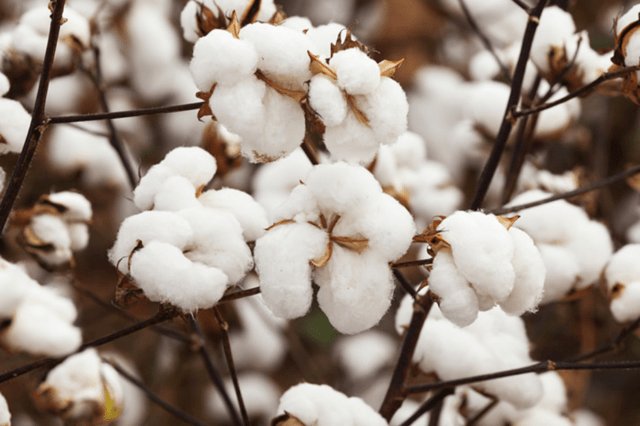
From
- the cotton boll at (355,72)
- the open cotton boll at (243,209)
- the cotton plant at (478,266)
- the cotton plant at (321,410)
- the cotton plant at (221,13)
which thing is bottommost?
the cotton plant at (321,410)

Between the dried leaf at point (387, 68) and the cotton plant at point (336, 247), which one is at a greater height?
the dried leaf at point (387, 68)

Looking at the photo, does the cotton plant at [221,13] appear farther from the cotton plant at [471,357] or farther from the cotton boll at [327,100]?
the cotton plant at [471,357]

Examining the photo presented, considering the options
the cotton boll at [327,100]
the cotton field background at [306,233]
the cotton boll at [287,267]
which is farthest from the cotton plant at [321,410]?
the cotton boll at [327,100]

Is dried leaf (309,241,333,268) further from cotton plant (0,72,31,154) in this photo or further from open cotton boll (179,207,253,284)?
cotton plant (0,72,31,154)

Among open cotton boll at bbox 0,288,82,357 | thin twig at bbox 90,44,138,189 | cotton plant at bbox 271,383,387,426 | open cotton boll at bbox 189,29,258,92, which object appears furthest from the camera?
thin twig at bbox 90,44,138,189

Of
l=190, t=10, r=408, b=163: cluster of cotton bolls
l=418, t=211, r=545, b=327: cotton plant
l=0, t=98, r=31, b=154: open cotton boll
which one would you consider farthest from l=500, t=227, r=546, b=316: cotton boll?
l=0, t=98, r=31, b=154: open cotton boll

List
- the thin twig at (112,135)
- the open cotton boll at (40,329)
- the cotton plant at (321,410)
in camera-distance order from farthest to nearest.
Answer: the thin twig at (112,135)
the open cotton boll at (40,329)
the cotton plant at (321,410)
